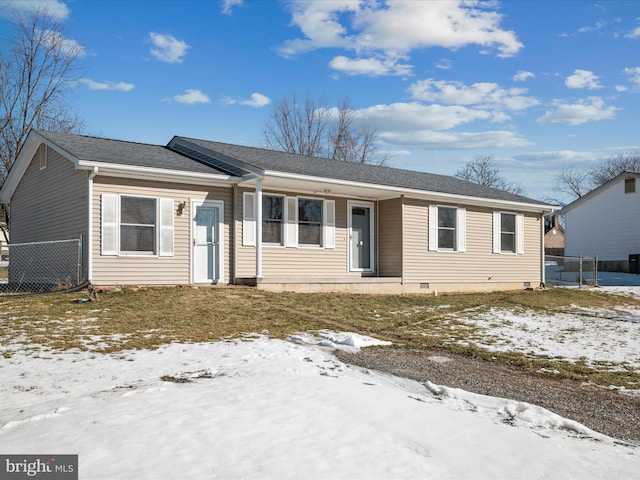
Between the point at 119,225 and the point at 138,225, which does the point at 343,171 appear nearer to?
the point at 138,225

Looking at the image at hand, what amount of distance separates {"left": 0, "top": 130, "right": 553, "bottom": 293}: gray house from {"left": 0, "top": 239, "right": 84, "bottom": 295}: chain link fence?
12.4 inches

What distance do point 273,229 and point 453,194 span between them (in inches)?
228

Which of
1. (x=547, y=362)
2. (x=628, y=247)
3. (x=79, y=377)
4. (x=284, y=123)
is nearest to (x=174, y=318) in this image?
(x=79, y=377)

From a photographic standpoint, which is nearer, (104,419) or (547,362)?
(104,419)

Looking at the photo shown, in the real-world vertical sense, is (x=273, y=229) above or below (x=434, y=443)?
above

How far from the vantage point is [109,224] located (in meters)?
13.0

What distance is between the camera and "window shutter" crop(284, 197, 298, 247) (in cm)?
1576

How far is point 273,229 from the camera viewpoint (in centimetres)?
1559

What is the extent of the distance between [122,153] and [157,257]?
268 cm

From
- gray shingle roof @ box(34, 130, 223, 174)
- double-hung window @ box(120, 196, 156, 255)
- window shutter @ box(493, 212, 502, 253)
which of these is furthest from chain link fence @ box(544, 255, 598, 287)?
double-hung window @ box(120, 196, 156, 255)

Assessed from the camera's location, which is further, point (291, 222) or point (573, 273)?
point (573, 273)

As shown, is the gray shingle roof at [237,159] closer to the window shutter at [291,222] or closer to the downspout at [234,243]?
the downspout at [234,243]

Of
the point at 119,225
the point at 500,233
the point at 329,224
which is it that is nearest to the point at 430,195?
the point at 329,224

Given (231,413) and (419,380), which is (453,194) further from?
(231,413)
